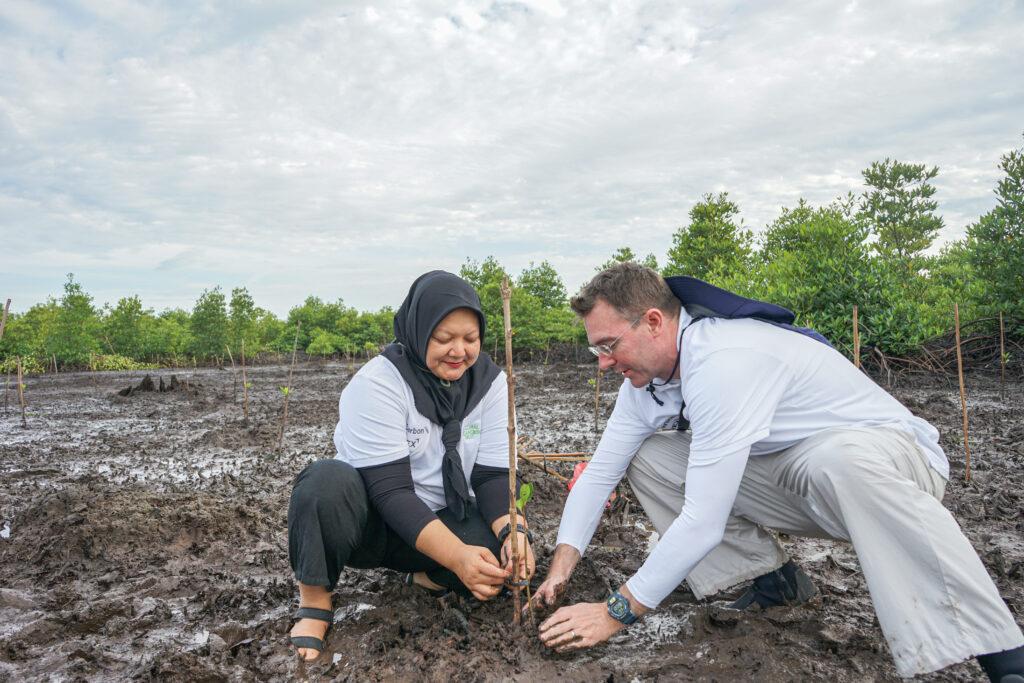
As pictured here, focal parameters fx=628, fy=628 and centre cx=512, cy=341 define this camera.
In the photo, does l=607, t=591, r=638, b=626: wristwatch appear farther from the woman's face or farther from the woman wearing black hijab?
the woman's face

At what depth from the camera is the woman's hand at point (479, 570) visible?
195 cm

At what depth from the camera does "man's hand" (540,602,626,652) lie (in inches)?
72.4

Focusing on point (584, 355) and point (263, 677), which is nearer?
point (263, 677)

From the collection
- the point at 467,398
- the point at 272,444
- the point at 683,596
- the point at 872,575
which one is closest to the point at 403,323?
the point at 467,398

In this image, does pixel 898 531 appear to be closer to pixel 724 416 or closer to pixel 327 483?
pixel 724 416

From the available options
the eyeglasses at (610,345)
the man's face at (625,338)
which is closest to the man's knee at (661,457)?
the man's face at (625,338)

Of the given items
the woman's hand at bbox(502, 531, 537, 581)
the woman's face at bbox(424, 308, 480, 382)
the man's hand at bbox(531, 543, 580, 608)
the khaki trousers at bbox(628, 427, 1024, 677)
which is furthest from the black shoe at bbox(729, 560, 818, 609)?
the woman's face at bbox(424, 308, 480, 382)

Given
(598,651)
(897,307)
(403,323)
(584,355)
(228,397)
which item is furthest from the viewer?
(584,355)

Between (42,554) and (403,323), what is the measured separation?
2.28 m

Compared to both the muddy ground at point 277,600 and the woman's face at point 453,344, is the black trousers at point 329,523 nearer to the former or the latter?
the muddy ground at point 277,600

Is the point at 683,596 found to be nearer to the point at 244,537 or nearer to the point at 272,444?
the point at 244,537

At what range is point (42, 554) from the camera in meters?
3.03

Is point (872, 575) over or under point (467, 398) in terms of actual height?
under

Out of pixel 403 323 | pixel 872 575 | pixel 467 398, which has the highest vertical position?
pixel 403 323
